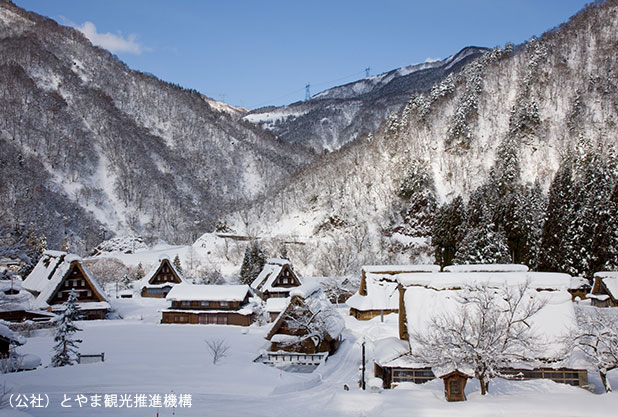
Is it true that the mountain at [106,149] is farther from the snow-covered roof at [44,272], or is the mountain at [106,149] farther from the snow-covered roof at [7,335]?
the snow-covered roof at [7,335]

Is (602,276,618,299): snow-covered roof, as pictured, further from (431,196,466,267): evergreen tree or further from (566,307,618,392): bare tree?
(566,307,618,392): bare tree

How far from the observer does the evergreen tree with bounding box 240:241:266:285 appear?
58.0m

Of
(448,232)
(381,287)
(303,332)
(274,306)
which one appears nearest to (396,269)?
(381,287)

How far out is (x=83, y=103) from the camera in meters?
143

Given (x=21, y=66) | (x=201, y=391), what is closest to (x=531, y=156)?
→ (x=201, y=391)

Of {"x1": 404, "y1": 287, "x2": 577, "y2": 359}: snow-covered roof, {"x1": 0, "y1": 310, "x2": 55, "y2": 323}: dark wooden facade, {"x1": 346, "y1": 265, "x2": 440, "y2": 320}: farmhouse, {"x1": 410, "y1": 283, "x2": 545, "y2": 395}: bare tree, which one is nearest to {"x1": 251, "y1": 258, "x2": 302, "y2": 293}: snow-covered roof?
{"x1": 346, "y1": 265, "x2": 440, "y2": 320}: farmhouse

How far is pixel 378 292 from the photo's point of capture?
3828 centimetres

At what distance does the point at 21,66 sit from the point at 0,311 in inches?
5541

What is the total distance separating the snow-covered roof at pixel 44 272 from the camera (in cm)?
4281

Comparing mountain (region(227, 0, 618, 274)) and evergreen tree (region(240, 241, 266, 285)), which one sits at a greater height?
mountain (region(227, 0, 618, 274))

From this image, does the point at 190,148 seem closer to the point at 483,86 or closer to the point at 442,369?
the point at 483,86

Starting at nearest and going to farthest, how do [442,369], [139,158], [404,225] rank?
[442,369], [404,225], [139,158]

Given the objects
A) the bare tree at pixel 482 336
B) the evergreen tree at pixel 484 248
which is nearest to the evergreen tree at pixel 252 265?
the evergreen tree at pixel 484 248

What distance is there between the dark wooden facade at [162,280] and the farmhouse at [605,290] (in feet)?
150
